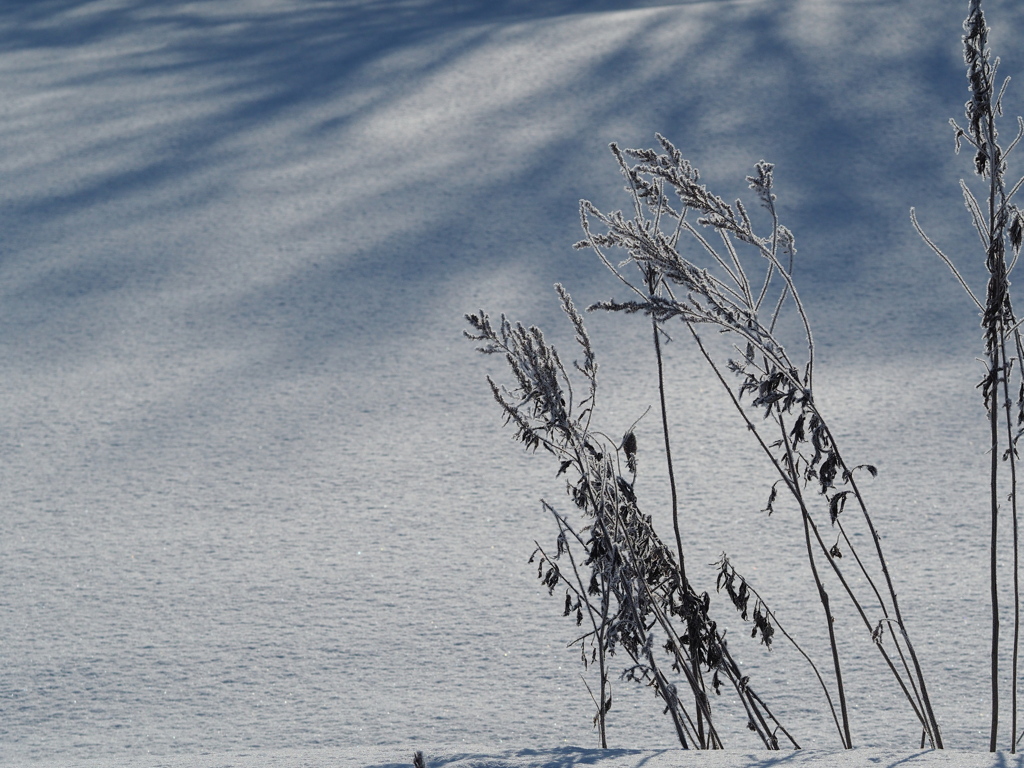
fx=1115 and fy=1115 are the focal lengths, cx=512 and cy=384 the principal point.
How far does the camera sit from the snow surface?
2010 mm

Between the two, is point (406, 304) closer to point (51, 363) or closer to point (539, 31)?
point (51, 363)

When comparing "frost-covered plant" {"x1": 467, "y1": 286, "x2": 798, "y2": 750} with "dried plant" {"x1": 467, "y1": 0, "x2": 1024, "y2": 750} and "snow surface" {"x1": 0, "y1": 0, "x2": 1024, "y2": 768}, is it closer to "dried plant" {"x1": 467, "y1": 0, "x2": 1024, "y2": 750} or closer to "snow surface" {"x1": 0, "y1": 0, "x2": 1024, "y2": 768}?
"dried plant" {"x1": 467, "y1": 0, "x2": 1024, "y2": 750}

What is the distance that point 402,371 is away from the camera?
11.3ft

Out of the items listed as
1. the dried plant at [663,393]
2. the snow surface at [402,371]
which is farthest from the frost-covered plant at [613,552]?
the snow surface at [402,371]

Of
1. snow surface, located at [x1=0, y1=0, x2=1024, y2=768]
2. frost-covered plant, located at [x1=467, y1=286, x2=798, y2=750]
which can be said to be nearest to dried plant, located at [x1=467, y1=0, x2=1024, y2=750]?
frost-covered plant, located at [x1=467, y1=286, x2=798, y2=750]

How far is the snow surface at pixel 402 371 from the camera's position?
201 cm

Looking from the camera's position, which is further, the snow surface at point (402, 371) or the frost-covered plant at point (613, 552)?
the snow surface at point (402, 371)

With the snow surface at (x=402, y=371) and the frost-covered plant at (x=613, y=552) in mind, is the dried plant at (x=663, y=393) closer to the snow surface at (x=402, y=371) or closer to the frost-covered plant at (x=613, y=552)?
the frost-covered plant at (x=613, y=552)

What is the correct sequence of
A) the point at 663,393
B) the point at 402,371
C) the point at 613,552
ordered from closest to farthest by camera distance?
the point at 613,552 < the point at 663,393 < the point at 402,371

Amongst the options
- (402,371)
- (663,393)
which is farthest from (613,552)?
(402,371)

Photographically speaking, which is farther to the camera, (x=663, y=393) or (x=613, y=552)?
(x=663, y=393)

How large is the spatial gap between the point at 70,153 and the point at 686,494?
3.98m

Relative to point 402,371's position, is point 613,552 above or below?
below

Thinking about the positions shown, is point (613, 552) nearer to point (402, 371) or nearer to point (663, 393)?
point (663, 393)
